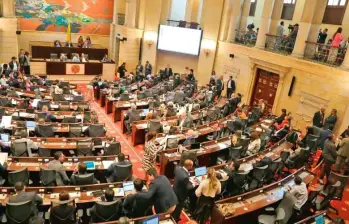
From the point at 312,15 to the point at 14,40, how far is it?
1535 centimetres

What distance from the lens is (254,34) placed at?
16.7m

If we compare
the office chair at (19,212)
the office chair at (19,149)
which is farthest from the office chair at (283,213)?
the office chair at (19,149)

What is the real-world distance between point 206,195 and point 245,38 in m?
12.6

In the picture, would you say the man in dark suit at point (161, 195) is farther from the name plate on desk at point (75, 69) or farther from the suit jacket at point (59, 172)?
the name plate on desk at point (75, 69)

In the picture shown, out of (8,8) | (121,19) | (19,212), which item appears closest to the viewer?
(19,212)

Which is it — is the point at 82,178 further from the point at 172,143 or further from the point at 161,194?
the point at 172,143

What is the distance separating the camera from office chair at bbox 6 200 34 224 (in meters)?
4.97

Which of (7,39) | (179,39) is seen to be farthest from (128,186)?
(7,39)

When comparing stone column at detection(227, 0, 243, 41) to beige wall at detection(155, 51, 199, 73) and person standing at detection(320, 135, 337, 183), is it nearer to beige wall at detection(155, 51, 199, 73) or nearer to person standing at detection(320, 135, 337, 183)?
beige wall at detection(155, 51, 199, 73)

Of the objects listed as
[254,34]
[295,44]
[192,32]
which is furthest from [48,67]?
[295,44]

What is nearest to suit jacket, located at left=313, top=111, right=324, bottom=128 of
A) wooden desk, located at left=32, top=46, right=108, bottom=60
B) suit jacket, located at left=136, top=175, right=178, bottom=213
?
suit jacket, located at left=136, top=175, right=178, bottom=213

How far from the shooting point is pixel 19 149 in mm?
7426

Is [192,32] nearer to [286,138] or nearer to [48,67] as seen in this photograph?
[48,67]

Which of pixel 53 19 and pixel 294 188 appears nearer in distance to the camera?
pixel 294 188
